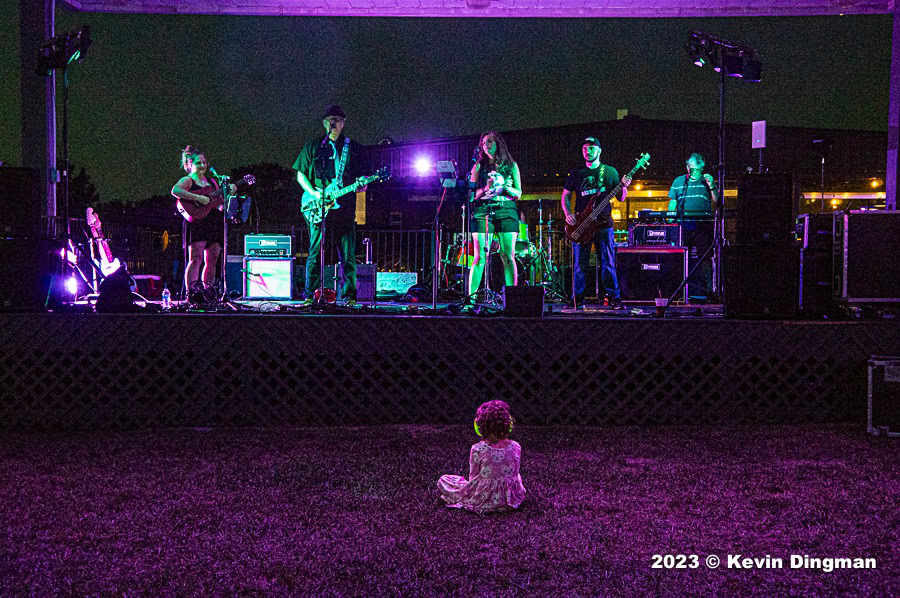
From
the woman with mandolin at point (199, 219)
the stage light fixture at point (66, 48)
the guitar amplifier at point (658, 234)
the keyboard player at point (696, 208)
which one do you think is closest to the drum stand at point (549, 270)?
the guitar amplifier at point (658, 234)

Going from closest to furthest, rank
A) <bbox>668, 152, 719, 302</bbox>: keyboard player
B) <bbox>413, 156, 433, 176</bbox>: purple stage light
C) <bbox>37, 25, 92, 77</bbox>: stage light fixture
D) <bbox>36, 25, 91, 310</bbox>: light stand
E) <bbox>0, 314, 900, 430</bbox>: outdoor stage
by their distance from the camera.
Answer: <bbox>0, 314, 900, 430</bbox>: outdoor stage, <bbox>36, 25, 91, 310</bbox>: light stand, <bbox>37, 25, 92, 77</bbox>: stage light fixture, <bbox>668, 152, 719, 302</bbox>: keyboard player, <bbox>413, 156, 433, 176</bbox>: purple stage light

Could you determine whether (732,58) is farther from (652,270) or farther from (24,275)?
(24,275)

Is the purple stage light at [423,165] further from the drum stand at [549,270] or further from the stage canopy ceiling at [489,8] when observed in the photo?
the stage canopy ceiling at [489,8]

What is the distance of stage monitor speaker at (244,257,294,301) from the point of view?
10297 mm

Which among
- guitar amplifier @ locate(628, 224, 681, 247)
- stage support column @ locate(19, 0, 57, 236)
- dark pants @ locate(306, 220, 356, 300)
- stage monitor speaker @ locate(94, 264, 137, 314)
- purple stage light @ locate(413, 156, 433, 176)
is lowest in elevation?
stage monitor speaker @ locate(94, 264, 137, 314)

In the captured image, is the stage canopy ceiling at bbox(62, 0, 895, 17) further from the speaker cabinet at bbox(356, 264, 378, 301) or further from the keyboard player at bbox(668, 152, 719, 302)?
the speaker cabinet at bbox(356, 264, 378, 301)

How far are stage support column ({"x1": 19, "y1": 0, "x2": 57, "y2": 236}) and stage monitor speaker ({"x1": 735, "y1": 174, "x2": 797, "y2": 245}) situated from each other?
7.63 meters

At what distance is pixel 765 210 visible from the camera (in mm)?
6148

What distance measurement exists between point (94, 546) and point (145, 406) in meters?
2.78

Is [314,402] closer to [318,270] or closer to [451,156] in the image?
[318,270]

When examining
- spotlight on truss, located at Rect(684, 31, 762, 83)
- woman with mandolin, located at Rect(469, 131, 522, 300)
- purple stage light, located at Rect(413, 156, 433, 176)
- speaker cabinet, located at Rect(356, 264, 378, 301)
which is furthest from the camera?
purple stage light, located at Rect(413, 156, 433, 176)

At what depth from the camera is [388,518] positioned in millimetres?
3486

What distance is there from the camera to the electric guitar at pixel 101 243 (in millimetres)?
10305

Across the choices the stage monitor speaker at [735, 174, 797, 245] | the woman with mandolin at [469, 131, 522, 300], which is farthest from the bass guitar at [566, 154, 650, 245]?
the stage monitor speaker at [735, 174, 797, 245]
